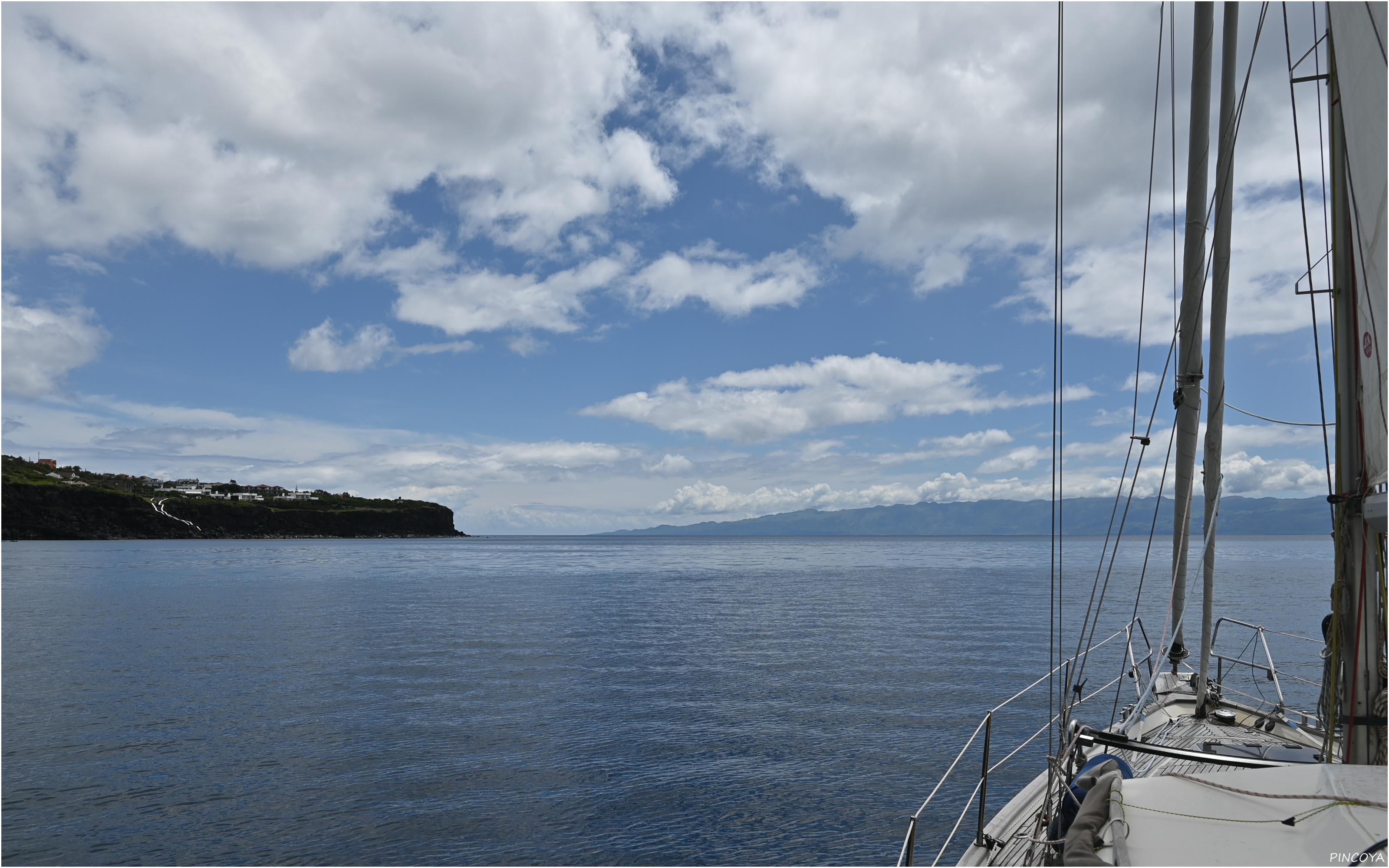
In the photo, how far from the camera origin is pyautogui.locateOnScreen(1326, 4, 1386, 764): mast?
698 cm

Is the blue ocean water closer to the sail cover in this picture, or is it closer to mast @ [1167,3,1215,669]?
mast @ [1167,3,1215,669]

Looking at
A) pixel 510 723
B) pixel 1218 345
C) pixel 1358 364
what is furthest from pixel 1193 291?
pixel 510 723

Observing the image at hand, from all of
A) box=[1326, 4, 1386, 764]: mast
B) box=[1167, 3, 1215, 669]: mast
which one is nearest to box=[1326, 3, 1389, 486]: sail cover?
box=[1326, 4, 1386, 764]: mast

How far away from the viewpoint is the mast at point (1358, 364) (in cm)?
698

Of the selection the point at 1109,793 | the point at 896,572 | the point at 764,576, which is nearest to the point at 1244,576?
the point at 896,572

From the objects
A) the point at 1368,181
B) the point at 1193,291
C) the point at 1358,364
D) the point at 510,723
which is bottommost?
the point at 510,723

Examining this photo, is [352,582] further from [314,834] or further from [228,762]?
[314,834]

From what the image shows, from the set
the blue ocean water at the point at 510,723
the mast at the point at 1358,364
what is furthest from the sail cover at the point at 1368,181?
the blue ocean water at the point at 510,723

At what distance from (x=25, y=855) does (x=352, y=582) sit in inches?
2712

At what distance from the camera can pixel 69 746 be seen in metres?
21.8

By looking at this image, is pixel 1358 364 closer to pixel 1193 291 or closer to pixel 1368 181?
pixel 1368 181

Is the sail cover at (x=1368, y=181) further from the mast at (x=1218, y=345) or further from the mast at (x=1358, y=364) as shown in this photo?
the mast at (x=1218, y=345)

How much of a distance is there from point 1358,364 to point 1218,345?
819 cm

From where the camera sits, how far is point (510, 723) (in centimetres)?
2397
